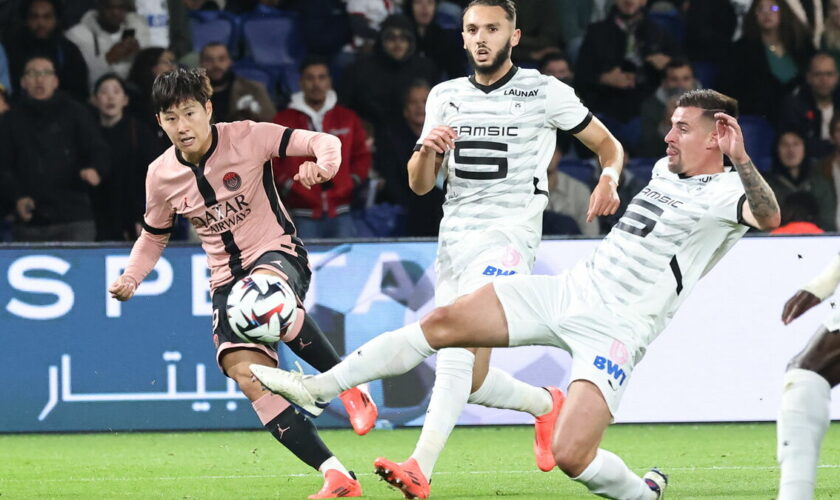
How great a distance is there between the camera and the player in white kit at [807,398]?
4242 millimetres

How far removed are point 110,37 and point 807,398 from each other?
8294 mm

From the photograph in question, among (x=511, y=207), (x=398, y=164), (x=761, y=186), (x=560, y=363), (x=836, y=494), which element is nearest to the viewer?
(x=761, y=186)

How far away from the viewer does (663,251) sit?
5.43m

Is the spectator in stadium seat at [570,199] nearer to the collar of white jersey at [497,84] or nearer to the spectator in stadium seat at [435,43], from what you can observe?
the spectator in stadium seat at [435,43]

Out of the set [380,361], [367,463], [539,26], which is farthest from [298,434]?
[539,26]

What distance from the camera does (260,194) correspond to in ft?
20.4

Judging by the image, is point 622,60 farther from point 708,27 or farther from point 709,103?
point 709,103

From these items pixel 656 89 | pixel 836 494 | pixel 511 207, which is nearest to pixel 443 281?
pixel 511 207

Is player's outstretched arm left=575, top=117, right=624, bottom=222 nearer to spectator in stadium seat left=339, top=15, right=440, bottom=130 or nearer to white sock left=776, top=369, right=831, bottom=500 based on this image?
white sock left=776, top=369, right=831, bottom=500

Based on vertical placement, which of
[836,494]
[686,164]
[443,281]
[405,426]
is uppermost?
[686,164]

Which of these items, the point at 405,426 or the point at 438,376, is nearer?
the point at 438,376

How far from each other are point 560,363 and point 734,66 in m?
4.10

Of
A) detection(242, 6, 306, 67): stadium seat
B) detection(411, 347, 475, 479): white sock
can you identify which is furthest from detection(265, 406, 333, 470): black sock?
detection(242, 6, 306, 67): stadium seat

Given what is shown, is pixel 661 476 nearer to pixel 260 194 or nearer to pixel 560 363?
pixel 260 194
